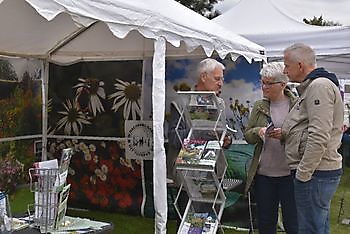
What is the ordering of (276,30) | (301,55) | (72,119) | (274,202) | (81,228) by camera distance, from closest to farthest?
(81,228)
(301,55)
(274,202)
(72,119)
(276,30)

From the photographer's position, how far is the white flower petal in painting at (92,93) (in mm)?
5281

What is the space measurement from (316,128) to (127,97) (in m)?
2.72

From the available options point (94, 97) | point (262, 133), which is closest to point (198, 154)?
point (262, 133)

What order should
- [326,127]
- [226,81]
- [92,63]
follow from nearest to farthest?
[326,127]
[226,81]
[92,63]

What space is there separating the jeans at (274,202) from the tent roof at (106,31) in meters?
1.00

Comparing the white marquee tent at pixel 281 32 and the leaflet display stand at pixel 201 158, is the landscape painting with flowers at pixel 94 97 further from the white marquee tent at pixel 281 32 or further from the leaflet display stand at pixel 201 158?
the white marquee tent at pixel 281 32

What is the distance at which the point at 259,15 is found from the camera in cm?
786

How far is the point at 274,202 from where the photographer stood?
3.57 m

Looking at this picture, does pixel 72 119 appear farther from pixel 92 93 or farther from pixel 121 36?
pixel 121 36

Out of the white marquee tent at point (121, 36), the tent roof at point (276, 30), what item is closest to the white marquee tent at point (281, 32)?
the tent roof at point (276, 30)

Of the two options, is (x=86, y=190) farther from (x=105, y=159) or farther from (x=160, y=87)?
(x=160, y=87)

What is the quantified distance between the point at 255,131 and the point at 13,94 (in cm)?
266

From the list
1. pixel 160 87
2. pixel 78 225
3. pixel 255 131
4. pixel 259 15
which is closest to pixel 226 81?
pixel 255 131

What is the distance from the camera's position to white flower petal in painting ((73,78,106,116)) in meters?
5.28
